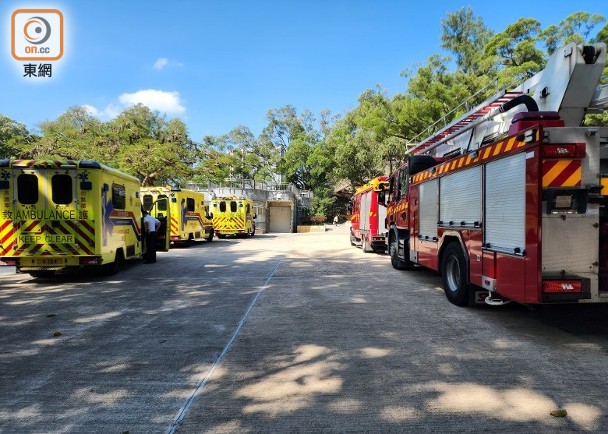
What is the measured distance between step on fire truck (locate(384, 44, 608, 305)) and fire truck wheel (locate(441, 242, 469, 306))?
0.02 meters

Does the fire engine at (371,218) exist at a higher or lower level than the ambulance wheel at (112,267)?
higher

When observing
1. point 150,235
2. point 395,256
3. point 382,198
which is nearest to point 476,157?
point 395,256

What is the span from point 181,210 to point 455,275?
14.2 m

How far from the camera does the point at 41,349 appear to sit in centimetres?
481

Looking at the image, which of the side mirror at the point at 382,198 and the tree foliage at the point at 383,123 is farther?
the tree foliage at the point at 383,123

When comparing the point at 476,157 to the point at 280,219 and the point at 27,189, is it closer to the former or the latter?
the point at 27,189

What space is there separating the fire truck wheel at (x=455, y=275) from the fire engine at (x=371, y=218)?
261 inches

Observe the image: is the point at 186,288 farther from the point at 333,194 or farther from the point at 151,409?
the point at 333,194

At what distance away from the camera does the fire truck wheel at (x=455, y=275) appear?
6535 mm

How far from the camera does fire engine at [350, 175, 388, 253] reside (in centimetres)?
1508

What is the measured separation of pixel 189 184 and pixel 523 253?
3638 centimetres

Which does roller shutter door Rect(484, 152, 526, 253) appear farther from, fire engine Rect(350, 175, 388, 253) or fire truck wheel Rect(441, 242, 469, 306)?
fire engine Rect(350, 175, 388, 253)

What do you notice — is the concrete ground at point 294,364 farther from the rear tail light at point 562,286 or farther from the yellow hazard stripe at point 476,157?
the yellow hazard stripe at point 476,157

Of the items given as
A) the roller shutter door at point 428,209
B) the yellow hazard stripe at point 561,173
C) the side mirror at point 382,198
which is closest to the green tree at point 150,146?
the side mirror at point 382,198
